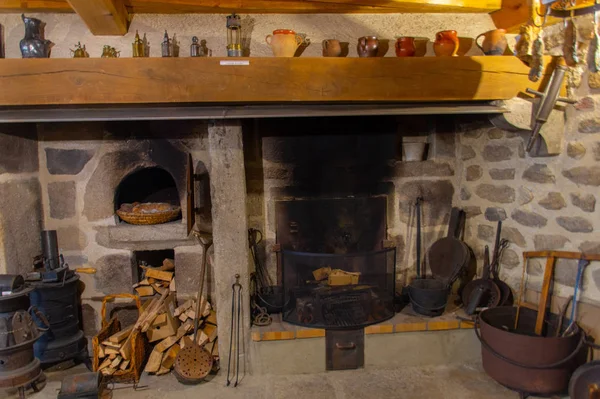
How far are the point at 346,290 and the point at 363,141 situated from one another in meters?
0.98

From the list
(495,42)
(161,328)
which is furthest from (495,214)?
(161,328)

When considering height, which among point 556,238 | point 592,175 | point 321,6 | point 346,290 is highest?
point 321,6

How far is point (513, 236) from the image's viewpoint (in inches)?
103

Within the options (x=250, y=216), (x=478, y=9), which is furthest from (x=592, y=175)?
(x=250, y=216)

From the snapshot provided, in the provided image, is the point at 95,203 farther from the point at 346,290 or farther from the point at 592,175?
the point at 592,175

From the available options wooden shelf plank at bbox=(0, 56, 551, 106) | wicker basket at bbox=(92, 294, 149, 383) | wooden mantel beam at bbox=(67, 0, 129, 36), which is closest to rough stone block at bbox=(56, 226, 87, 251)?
wicker basket at bbox=(92, 294, 149, 383)

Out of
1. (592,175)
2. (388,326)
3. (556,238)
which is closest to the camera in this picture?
(592,175)

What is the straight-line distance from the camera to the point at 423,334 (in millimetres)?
2600

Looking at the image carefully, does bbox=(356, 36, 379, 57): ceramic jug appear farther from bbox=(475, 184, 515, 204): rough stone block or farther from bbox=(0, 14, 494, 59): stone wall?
bbox=(475, 184, 515, 204): rough stone block

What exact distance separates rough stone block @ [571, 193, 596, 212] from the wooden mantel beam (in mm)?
2465

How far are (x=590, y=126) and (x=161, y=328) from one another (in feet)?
8.64

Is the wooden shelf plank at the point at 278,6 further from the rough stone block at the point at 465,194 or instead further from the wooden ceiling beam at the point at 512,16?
the rough stone block at the point at 465,194

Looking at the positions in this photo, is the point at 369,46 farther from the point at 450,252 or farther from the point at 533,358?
the point at 533,358

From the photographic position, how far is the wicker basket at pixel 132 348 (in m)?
2.46
